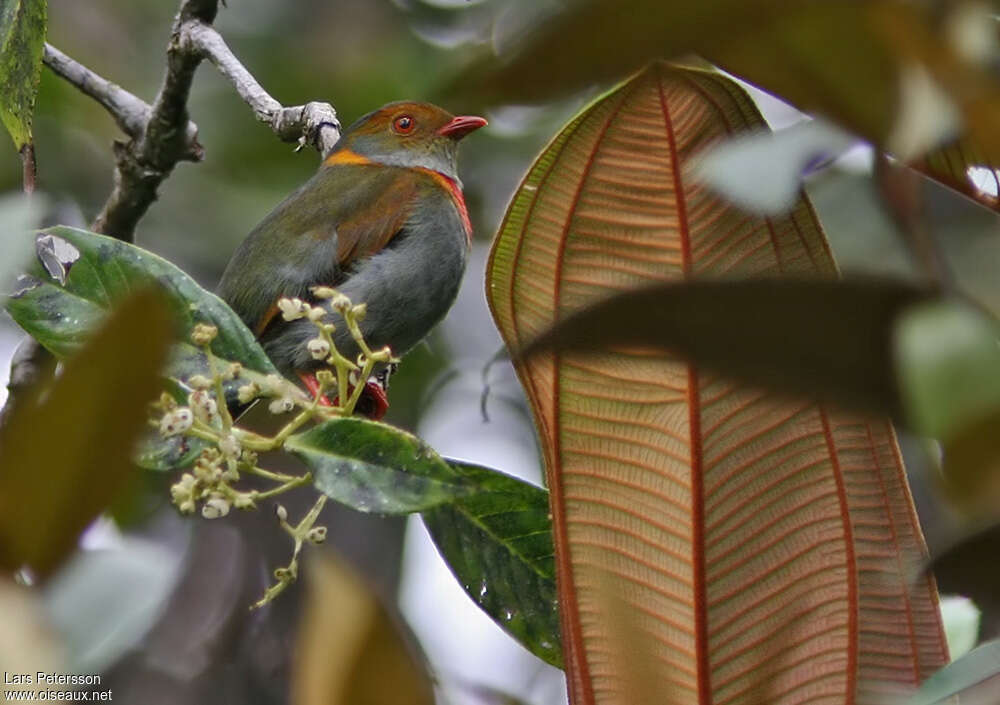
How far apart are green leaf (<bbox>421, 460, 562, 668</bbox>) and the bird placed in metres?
1.93

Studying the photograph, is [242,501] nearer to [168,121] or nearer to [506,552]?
[506,552]

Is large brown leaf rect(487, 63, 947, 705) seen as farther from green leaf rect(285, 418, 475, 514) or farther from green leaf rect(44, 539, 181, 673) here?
green leaf rect(44, 539, 181, 673)

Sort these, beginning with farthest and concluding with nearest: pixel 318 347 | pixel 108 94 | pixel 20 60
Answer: pixel 108 94 < pixel 20 60 < pixel 318 347

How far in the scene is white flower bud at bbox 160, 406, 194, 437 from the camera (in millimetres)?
1557

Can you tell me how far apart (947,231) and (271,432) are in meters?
2.22

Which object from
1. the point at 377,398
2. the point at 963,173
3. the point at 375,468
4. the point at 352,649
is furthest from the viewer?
the point at 377,398

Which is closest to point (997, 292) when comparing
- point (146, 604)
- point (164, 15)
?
point (146, 604)

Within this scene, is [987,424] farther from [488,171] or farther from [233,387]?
[488,171]

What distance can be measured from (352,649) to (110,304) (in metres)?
1.25

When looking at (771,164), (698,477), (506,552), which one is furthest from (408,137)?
(771,164)

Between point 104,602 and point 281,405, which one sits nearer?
point 104,602

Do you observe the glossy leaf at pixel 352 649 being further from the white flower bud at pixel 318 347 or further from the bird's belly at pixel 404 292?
the bird's belly at pixel 404 292

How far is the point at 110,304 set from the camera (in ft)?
6.39

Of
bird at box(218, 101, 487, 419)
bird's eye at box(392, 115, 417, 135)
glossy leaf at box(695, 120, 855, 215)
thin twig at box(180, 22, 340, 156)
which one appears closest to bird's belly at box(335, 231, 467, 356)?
bird at box(218, 101, 487, 419)
